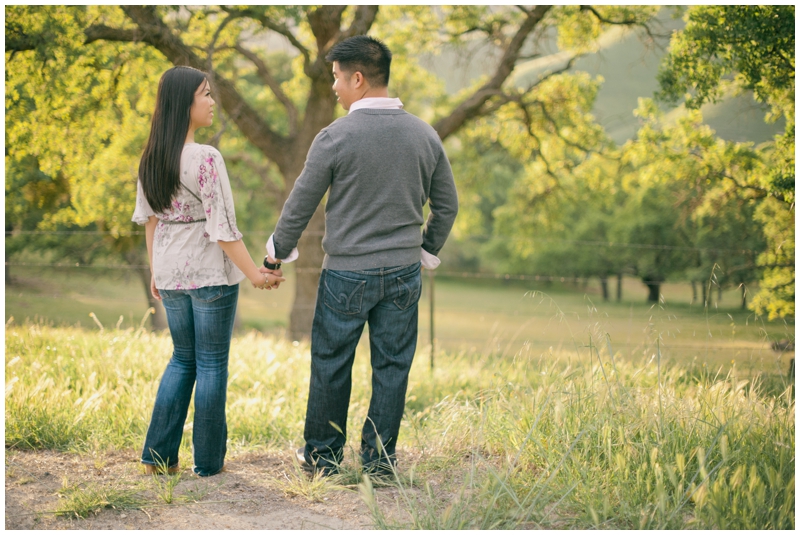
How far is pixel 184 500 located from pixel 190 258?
98cm

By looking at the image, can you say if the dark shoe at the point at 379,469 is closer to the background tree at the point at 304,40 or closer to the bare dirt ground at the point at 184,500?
the bare dirt ground at the point at 184,500

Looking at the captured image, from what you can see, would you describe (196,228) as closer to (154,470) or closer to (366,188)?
(366,188)

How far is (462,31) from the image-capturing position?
29.8 feet

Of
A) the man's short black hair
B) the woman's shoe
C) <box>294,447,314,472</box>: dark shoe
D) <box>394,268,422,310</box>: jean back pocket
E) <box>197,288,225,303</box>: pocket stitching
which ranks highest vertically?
the man's short black hair

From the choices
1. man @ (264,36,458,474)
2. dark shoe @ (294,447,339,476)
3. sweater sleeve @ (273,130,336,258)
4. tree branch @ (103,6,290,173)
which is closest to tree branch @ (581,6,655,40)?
tree branch @ (103,6,290,173)

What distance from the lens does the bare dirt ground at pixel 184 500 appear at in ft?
7.97

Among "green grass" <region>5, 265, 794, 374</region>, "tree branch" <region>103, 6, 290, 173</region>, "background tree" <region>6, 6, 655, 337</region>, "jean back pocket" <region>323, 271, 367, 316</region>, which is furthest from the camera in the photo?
"tree branch" <region>103, 6, 290, 173</region>

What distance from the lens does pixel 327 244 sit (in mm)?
2762

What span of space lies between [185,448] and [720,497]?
2472 millimetres

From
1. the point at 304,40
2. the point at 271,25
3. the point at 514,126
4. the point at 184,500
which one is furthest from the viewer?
the point at 304,40

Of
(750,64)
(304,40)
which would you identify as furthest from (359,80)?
(304,40)

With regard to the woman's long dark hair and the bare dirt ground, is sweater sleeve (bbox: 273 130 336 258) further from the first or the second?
the bare dirt ground

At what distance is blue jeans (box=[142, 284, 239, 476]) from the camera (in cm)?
282

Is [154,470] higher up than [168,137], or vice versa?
[168,137]
